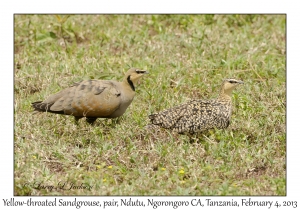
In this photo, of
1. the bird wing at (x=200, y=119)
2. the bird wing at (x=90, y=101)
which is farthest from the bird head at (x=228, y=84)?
the bird wing at (x=90, y=101)

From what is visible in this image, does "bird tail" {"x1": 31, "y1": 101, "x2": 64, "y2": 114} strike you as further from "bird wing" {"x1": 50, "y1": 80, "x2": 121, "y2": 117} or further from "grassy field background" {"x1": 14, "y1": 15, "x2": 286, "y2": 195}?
"grassy field background" {"x1": 14, "y1": 15, "x2": 286, "y2": 195}

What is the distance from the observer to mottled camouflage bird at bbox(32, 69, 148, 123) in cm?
792

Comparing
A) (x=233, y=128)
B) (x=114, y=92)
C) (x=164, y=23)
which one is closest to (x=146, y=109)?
(x=114, y=92)

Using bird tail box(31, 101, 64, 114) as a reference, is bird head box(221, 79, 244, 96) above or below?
above

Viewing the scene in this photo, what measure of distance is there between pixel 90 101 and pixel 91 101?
1cm

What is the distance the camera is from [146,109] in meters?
8.65

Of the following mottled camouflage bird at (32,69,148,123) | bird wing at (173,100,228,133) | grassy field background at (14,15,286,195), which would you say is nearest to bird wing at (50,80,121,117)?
mottled camouflage bird at (32,69,148,123)

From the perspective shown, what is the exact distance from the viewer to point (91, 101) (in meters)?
7.92

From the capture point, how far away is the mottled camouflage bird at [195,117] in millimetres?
7566

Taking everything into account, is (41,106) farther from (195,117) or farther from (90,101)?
(195,117)

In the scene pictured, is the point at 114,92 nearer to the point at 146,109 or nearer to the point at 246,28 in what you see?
the point at 146,109

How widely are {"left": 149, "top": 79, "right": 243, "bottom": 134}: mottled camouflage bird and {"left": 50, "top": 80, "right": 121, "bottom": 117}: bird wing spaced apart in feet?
1.88

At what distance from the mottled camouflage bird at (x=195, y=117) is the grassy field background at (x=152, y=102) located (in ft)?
0.42
